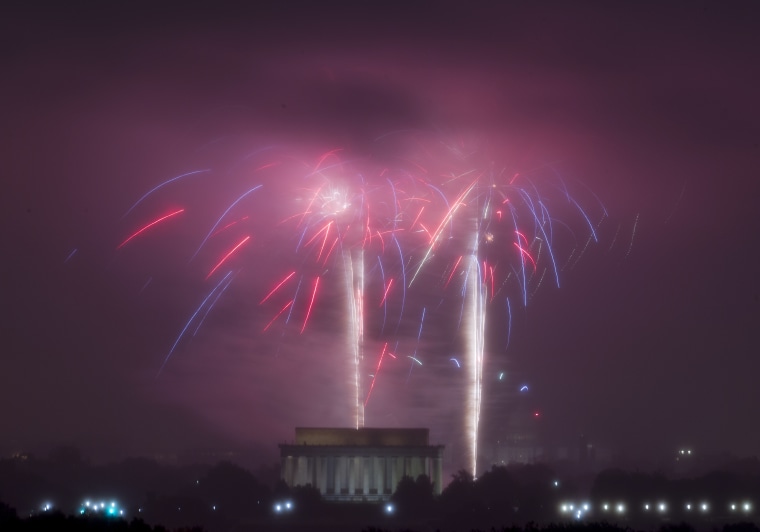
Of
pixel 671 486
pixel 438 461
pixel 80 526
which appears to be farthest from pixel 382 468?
pixel 80 526

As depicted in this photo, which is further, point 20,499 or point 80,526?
point 20,499

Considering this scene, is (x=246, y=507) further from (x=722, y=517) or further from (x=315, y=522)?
(x=722, y=517)

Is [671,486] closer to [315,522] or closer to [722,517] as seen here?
[722,517]

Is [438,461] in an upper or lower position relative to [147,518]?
upper

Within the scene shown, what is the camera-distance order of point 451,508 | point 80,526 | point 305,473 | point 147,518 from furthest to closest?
point 305,473 < point 451,508 < point 147,518 < point 80,526

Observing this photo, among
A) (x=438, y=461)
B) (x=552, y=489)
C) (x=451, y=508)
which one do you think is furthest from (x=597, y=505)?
(x=438, y=461)

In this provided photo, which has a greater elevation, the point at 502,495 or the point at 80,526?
the point at 502,495

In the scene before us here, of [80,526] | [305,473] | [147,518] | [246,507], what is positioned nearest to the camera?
[80,526]

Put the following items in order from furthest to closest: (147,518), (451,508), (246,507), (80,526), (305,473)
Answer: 1. (305,473)
2. (246,507)
3. (451,508)
4. (147,518)
5. (80,526)

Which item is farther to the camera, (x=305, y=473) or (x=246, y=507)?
(x=305, y=473)
